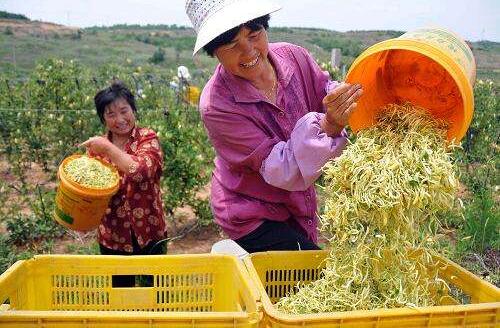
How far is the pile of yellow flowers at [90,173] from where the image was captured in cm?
289

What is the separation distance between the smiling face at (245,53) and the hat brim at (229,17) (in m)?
0.06

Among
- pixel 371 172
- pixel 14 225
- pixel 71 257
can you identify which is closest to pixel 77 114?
pixel 14 225

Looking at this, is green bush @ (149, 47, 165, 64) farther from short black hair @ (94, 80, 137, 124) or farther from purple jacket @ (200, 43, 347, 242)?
purple jacket @ (200, 43, 347, 242)

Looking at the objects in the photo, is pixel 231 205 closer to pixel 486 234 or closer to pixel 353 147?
pixel 353 147

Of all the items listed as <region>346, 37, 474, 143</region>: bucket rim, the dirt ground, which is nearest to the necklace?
<region>346, 37, 474, 143</region>: bucket rim

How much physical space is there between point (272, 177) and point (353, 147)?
324 mm

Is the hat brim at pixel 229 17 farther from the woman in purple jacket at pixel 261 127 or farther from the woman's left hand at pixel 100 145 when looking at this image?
the woman's left hand at pixel 100 145

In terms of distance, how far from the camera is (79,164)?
2982 mm

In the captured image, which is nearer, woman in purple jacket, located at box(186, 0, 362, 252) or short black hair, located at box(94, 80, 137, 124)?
woman in purple jacket, located at box(186, 0, 362, 252)

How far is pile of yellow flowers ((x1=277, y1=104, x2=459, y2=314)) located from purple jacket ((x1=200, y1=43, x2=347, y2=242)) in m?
0.17

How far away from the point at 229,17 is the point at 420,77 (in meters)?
0.72

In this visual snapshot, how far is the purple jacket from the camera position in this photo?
2008 mm

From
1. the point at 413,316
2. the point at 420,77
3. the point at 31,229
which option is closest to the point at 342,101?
the point at 420,77

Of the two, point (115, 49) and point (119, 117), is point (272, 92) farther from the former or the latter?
point (115, 49)
